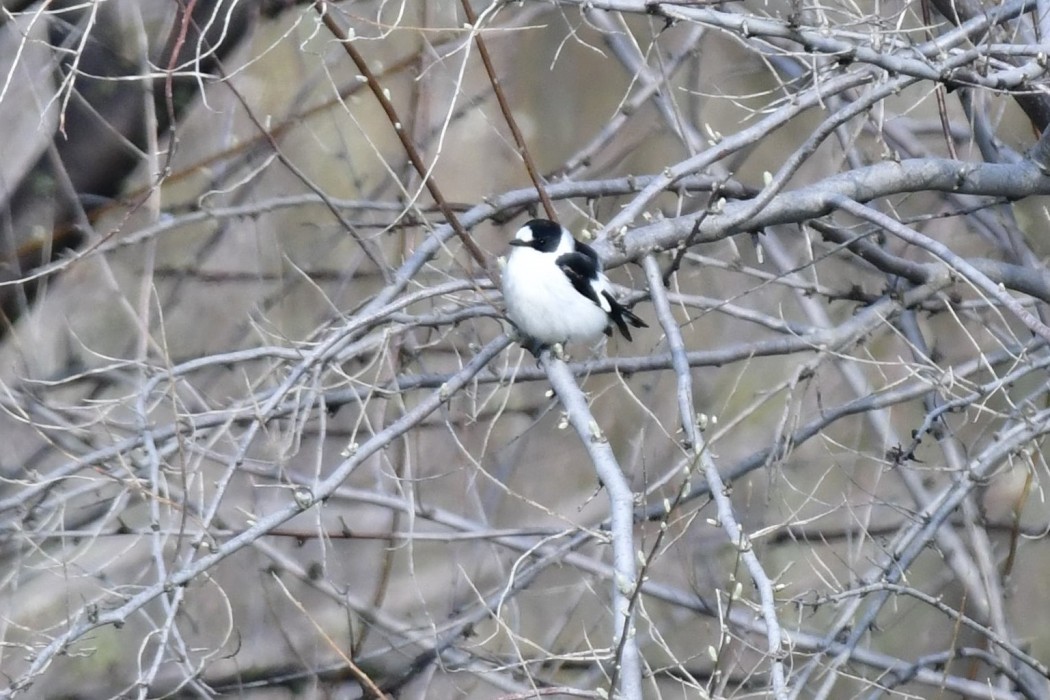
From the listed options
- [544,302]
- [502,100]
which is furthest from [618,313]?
[502,100]

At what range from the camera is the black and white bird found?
14.3 feet

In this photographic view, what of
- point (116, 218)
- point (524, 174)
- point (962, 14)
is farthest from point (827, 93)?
point (524, 174)

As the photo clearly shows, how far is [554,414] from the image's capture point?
7.75 metres

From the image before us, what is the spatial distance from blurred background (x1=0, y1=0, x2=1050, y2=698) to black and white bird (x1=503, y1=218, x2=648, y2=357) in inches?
8.0

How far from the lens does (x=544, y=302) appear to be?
439cm

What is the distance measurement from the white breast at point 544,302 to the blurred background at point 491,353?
21cm

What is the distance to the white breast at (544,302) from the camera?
435 centimetres

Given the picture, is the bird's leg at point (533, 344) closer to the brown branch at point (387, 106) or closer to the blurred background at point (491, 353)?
the blurred background at point (491, 353)

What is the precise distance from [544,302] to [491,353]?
26.9 inches

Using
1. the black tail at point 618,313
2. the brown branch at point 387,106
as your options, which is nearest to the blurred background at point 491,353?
the brown branch at point 387,106

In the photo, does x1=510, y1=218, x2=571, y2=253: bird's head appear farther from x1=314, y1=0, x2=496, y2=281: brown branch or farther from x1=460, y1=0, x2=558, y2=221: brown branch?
x1=314, y1=0, x2=496, y2=281: brown branch

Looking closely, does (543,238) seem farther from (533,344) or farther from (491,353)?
(491,353)

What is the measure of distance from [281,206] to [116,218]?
1.94 metres

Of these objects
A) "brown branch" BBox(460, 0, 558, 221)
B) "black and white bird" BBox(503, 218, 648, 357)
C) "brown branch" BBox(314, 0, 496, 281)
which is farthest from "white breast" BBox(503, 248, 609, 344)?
"brown branch" BBox(314, 0, 496, 281)
